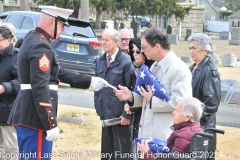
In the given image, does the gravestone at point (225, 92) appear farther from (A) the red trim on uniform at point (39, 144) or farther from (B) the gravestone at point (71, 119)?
(A) the red trim on uniform at point (39, 144)

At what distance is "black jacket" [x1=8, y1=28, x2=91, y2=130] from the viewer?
16.7 feet

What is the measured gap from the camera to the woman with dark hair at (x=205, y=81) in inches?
242

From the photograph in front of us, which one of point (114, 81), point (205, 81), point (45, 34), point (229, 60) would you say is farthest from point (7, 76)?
point (229, 60)

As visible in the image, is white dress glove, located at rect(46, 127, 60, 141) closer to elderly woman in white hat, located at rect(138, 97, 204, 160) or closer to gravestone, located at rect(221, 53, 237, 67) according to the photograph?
elderly woman in white hat, located at rect(138, 97, 204, 160)

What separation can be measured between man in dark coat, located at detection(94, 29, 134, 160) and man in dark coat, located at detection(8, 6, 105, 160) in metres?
1.51

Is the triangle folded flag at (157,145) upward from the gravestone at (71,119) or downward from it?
upward

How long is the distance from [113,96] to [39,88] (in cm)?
189

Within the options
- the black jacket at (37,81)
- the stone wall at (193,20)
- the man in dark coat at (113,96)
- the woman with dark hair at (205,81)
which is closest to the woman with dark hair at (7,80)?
the man in dark coat at (113,96)

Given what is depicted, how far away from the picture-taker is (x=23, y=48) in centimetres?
523

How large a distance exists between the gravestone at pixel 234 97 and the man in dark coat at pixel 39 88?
30.9ft

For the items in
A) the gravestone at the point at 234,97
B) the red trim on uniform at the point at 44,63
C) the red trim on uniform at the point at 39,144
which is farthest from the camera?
the gravestone at the point at 234,97

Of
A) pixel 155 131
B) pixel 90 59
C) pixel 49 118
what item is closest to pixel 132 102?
pixel 155 131

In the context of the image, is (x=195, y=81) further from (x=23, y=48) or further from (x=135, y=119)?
(x=23, y=48)

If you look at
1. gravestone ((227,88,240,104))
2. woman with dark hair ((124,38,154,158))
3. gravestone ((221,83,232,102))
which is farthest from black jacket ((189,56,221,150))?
gravestone ((221,83,232,102))
